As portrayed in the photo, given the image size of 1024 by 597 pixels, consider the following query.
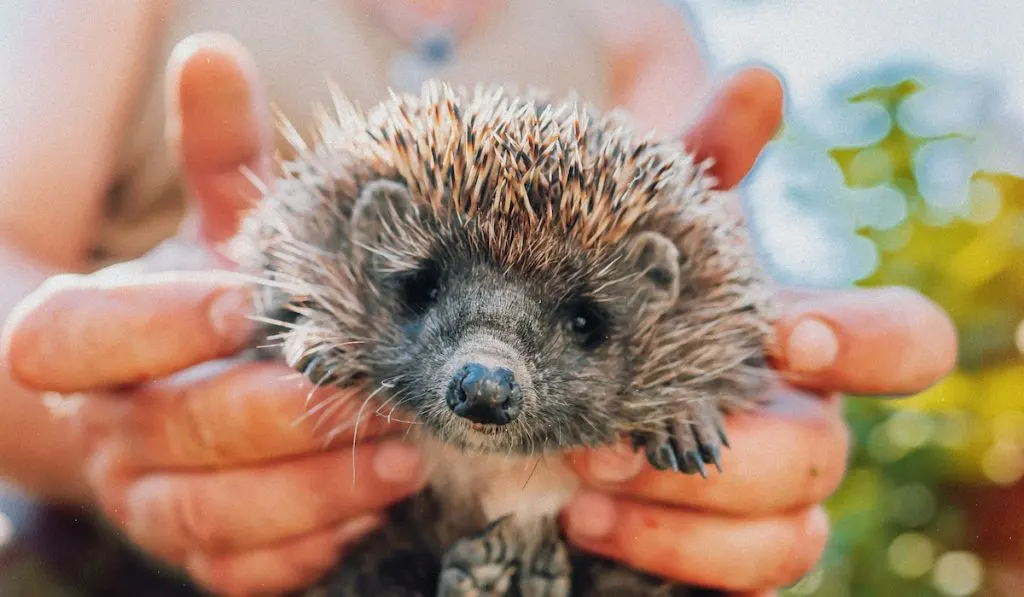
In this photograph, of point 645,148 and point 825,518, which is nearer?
point 645,148

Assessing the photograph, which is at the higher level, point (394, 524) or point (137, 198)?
point (137, 198)

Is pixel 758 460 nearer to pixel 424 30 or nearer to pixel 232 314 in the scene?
pixel 232 314

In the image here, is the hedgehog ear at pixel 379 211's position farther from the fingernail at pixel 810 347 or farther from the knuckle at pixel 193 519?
the fingernail at pixel 810 347

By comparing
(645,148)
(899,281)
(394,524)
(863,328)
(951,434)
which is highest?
(645,148)

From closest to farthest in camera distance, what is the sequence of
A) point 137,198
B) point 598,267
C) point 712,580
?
point 598,267 < point 712,580 < point 137,198

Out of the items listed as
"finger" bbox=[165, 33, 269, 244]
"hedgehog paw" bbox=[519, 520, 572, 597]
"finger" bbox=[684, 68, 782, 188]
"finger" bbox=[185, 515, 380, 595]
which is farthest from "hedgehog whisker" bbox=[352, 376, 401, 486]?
"finger" bbox=[684, 68, 782, 188]

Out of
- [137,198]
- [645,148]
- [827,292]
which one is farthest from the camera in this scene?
[137,198]

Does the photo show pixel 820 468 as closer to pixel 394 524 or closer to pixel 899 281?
pixel 394 524

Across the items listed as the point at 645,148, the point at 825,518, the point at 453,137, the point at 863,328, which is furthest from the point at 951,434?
the point at 453,137
